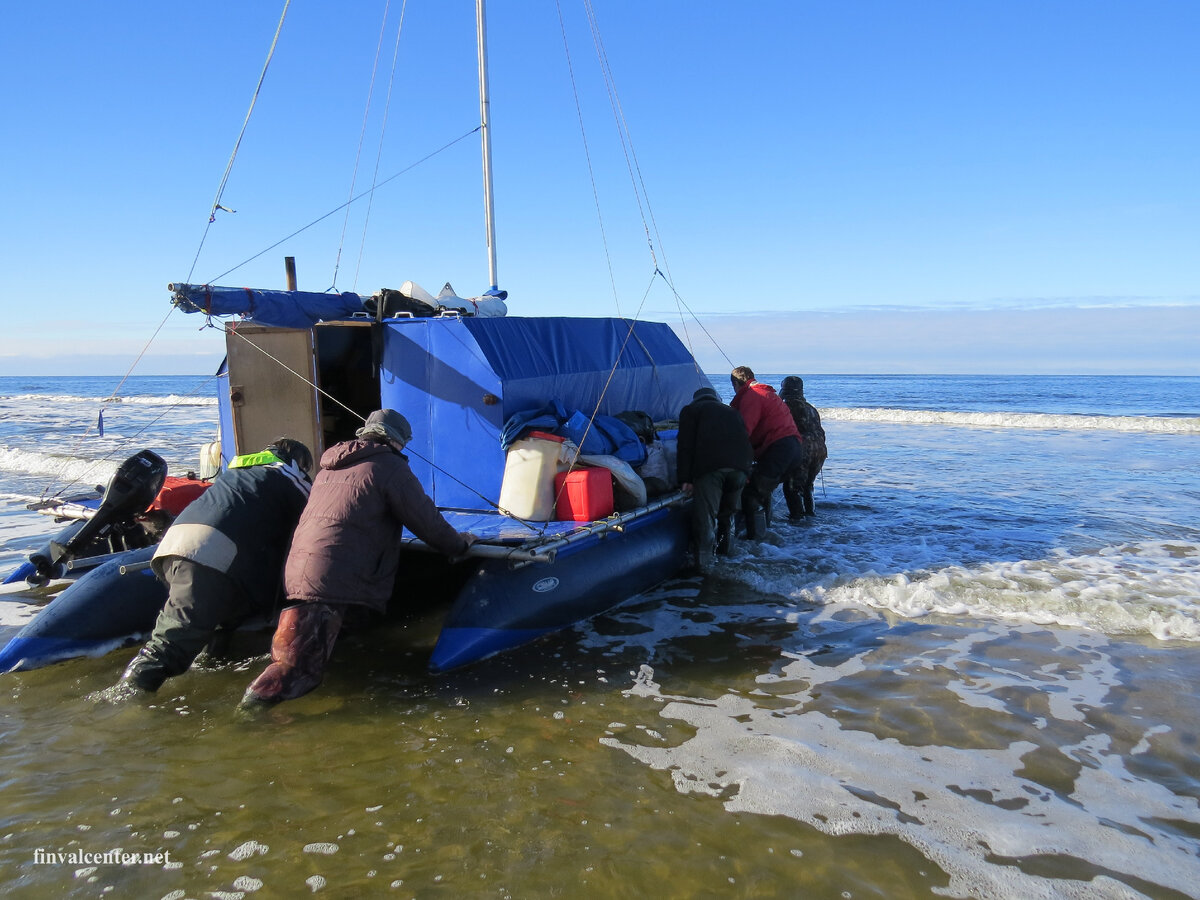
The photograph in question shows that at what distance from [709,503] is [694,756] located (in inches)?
149

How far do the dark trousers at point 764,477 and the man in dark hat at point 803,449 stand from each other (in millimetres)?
1364

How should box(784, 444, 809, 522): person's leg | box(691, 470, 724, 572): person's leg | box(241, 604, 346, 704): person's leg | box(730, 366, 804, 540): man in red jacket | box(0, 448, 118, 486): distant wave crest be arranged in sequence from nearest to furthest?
box(241, 604, 346, 704): person's leg, box(691, 470, 724, 572): person's leg, box(730, 366, 804, 540): man in red jacket, box(784, 444, 809, 522): person's leg, box(0, 448, 118, 486): distant wave crest

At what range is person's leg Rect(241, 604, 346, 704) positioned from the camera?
15.2ft

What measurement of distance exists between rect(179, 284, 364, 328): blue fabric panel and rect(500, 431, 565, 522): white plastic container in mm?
2458

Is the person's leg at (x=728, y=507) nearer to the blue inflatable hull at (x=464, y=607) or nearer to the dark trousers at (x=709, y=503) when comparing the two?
the dark trousers at (x=709, y=503)

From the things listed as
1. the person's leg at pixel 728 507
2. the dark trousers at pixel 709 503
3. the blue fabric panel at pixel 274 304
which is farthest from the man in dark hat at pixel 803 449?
the blue fabric panel at pixel 274 304

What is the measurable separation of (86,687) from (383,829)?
3018 millimetres


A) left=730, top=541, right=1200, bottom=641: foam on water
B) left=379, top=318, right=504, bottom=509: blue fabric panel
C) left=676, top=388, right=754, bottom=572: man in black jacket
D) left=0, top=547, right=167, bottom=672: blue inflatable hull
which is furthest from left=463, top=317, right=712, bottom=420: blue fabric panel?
left=0, top=547, right=167, bottom=672: blue inflatable hull

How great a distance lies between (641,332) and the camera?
10.1 metres

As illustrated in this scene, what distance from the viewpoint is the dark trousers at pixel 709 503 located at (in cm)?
778

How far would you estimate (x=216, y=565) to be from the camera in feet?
15.8

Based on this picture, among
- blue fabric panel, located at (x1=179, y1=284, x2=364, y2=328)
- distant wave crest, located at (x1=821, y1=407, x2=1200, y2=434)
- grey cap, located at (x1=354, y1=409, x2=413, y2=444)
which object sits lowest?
distant wave crest, located at (x1=821, y1=407, x2=1200, y2=434)

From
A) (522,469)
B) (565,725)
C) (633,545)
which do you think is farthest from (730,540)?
(565,725)

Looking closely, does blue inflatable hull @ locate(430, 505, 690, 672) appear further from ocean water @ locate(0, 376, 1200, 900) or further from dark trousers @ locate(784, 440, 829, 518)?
dark trousers @ locate(784, 440, 829, 518)
